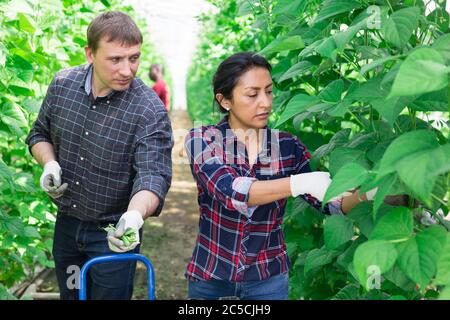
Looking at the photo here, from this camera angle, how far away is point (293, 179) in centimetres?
172

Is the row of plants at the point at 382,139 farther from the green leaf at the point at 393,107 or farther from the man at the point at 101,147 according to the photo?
the man at the point at 101,147

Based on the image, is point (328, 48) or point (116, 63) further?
point (116, 63)

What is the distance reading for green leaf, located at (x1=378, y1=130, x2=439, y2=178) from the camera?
103cm

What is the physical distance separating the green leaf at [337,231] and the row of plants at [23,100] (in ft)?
3.86

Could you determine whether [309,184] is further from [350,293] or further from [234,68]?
[234,68]

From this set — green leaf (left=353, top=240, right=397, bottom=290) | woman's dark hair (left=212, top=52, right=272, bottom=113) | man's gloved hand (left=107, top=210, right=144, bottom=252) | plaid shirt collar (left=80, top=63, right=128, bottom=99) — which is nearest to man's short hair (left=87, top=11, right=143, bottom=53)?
plaid shirt collar (left=80, top=63, right=128, bottom=99)

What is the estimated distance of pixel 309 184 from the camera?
170cm

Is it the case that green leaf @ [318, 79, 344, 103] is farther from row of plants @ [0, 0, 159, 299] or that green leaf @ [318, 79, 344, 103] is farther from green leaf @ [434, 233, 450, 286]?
row of plants @ [0, 0, 159, 299]

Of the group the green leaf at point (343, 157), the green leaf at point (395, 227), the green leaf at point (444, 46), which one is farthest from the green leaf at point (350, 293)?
the green leaf at point (444, 46)

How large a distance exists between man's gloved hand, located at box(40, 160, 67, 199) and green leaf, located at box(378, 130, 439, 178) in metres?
1.60

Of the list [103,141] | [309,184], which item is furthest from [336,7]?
[103,141]

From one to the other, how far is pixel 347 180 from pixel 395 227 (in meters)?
0.14

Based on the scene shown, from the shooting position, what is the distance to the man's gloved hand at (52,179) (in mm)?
2332

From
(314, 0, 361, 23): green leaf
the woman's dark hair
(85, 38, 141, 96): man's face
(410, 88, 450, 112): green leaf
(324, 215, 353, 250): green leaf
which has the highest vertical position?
(85, 38, 141, 96): man's face
